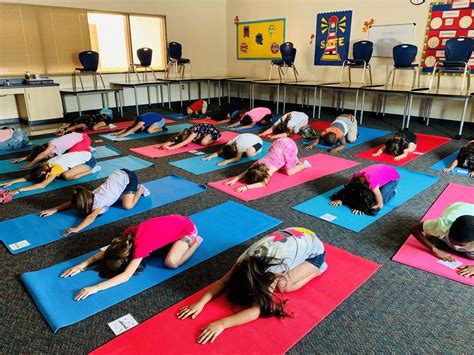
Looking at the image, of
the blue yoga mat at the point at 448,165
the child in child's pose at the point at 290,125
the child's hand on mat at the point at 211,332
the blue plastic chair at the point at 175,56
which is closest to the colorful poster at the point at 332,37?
the child in child's pose at the point at 290,125

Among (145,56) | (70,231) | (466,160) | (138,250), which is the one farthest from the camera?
(145,56)

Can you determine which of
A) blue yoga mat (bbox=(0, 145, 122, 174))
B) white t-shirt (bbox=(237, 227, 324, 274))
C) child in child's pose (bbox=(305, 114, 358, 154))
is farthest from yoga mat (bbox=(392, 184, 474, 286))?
blue yoga mat (bbox=(0, 145, 122, 174))

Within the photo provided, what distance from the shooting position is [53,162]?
145 inches

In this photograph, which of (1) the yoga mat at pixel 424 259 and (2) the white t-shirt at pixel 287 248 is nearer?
(2) the white t-shirt at pixel 287 248

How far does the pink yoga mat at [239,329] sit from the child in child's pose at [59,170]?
2.38 metres

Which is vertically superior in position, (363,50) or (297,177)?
(363,50)

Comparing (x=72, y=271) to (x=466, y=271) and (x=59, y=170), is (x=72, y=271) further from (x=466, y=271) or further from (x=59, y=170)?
(x=466, y=271)

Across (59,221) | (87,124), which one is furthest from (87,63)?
(59,221)

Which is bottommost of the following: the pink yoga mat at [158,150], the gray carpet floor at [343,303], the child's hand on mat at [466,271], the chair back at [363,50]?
the gray carpet floor at [343,303]

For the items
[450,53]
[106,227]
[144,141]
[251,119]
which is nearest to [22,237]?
[106,227]

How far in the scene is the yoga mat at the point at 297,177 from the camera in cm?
341

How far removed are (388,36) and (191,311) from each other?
6.44m

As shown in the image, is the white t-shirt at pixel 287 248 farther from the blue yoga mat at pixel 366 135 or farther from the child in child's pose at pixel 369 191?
the blue yoga mat at pixel 366 135

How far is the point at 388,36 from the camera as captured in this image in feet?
21.5
